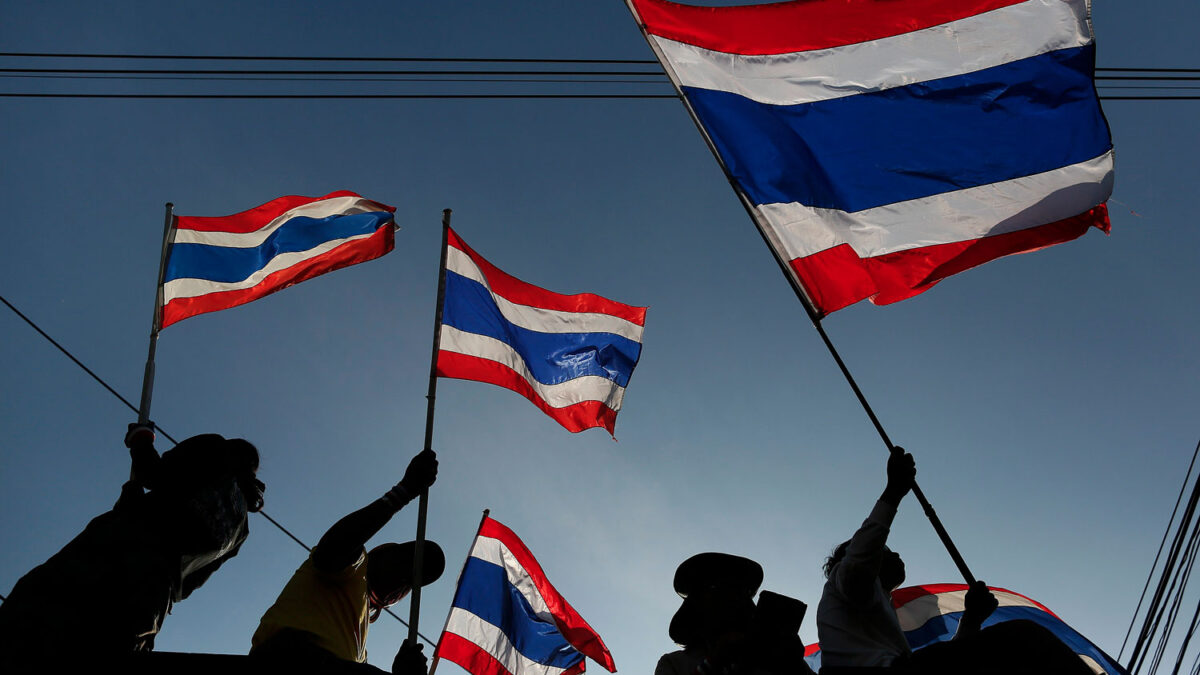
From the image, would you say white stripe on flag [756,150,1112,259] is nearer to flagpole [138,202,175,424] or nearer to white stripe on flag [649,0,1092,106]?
white stripe on flag [649,0,1092,106]

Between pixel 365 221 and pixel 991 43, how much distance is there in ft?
16.4

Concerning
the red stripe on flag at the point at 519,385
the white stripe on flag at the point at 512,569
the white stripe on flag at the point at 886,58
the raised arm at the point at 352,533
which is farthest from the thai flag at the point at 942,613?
the raised arm at the point at 352,533

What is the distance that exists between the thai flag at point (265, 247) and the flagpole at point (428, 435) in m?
1.03

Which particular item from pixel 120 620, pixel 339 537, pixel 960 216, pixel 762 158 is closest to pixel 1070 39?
pixel 960 216

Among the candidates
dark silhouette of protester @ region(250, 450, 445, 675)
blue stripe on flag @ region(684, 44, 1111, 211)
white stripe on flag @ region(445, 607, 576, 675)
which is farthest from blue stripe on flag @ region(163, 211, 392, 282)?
white stripe on flag @ region(445, 607, 576, 675)

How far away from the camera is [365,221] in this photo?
289 inches

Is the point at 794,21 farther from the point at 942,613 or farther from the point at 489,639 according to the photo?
the point at 489,639

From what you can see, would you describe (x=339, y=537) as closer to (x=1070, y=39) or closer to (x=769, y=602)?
(x=769, y=602)

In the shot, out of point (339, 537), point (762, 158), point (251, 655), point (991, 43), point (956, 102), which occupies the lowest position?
point (251, 655)

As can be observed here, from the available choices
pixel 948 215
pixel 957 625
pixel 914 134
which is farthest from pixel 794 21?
pixel 957 625

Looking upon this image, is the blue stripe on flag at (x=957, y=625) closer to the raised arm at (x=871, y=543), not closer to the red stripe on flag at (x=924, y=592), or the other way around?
the red stripe on flag at (x=924, y=592)

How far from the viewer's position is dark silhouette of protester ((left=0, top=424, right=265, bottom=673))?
3076 mm

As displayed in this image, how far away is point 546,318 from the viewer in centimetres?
731

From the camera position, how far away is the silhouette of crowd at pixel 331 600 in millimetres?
3127
